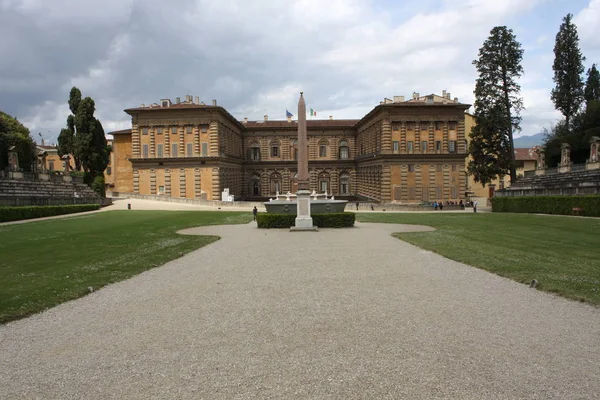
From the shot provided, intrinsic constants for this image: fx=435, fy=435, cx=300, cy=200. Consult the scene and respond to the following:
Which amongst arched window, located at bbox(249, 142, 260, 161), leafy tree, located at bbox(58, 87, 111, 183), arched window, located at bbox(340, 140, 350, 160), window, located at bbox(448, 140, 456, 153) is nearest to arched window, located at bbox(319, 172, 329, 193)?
arched window, located at bbox(340, 140, 350, 160)

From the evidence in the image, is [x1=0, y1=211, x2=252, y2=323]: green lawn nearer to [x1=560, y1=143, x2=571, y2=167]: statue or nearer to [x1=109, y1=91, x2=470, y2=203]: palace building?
[x1=109, y1=91, x2=470, y2=203]: palace building

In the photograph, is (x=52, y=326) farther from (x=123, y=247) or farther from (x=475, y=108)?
(x=475, y=108)

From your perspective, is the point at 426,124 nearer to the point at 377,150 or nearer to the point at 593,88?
the point at 377,150

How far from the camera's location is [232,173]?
65.1 meters

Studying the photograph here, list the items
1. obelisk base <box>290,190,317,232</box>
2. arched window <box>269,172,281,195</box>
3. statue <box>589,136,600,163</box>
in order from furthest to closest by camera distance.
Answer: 1. arched window <box>269,172,281,195</box>
2. statue <box>589,136,600,163</box>
3. obelisk base <box>290,190,317,232</box>

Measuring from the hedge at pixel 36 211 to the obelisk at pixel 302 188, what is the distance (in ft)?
71.3

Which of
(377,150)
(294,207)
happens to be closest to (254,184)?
(377,150)

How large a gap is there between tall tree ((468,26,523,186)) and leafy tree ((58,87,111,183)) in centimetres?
4399

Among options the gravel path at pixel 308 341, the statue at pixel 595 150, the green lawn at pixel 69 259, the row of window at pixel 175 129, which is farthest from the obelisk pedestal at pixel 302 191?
the row of window at pixel 175 129

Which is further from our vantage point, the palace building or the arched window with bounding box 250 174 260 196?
the arched window with bounding box 250 174 260 196

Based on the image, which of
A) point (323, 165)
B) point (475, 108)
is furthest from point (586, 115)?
point (323, 165)

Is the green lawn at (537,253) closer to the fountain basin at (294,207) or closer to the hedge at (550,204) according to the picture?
the hedge at (550,204)

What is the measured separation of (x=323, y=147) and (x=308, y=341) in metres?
69.6

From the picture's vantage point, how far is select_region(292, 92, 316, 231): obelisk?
2458cm
